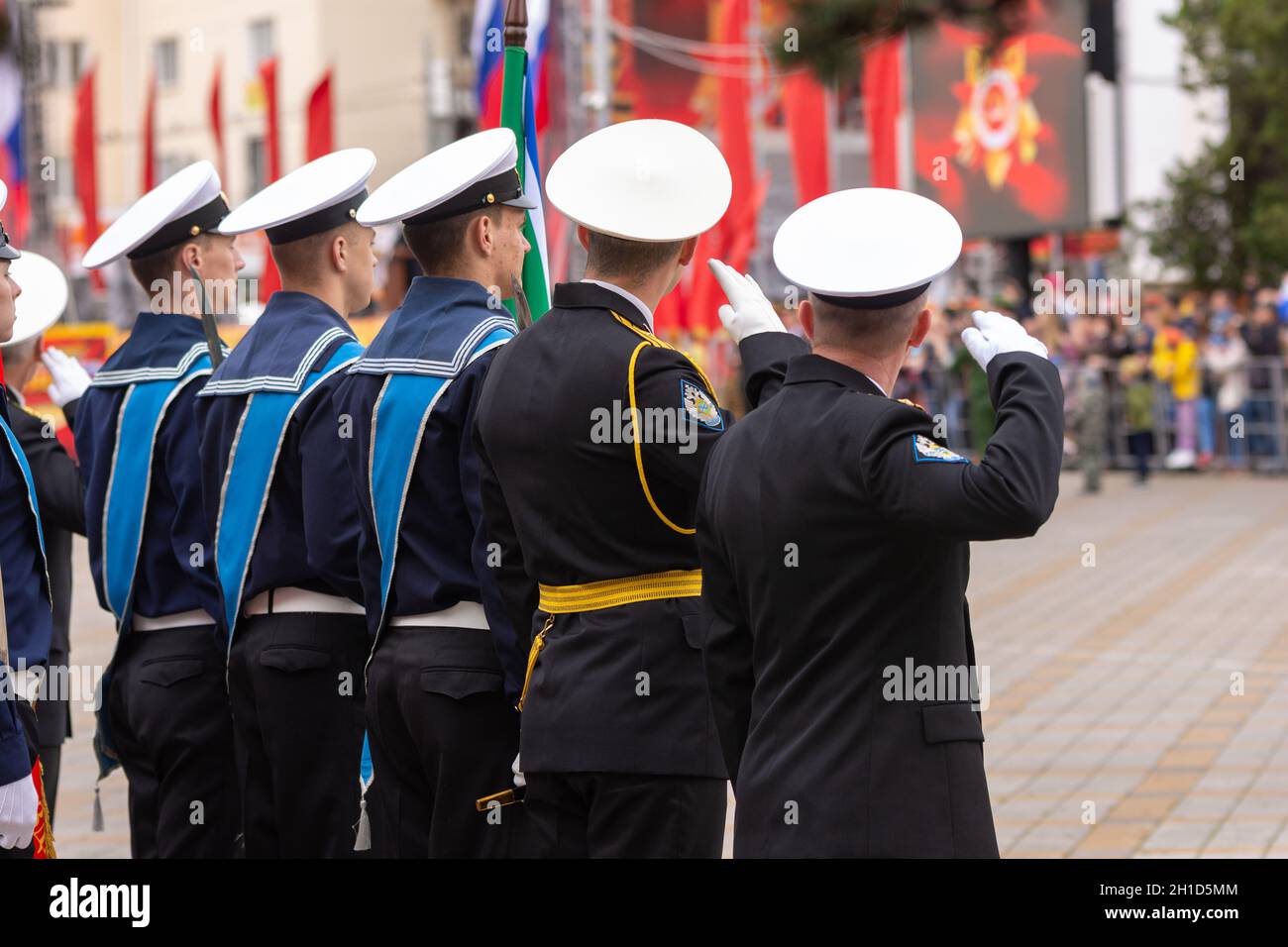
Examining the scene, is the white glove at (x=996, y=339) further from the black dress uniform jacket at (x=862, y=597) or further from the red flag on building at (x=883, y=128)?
the red flag on building at (x=883, y=128)

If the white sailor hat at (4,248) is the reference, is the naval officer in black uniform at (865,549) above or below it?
below

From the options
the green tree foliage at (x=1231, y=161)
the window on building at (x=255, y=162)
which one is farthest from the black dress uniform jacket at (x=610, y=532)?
the window on building at (x=255, y=162)

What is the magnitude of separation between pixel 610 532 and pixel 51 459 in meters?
2.37

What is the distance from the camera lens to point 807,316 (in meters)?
3.41

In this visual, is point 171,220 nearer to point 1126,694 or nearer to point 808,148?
point 1126,694

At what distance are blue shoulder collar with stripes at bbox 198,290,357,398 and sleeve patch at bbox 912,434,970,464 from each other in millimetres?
2140

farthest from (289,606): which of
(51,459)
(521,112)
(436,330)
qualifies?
(521,112)

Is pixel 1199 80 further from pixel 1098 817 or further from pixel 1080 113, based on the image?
pixel 1098 817

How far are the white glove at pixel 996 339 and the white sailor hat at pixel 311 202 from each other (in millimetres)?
2030

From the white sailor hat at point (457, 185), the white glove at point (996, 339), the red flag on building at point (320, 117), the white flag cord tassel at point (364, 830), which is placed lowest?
the white flag cord tassel at point (364, 830)

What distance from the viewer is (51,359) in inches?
225

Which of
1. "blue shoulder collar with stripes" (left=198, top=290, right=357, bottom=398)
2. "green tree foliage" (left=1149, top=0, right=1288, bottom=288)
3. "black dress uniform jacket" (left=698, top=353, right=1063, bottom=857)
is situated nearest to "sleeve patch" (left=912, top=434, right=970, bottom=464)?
"black dress uniform jacket" (left=698, top=353, right=1063, bottom=857)

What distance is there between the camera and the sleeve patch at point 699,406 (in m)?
3.70

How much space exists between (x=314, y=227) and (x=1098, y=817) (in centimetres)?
357
